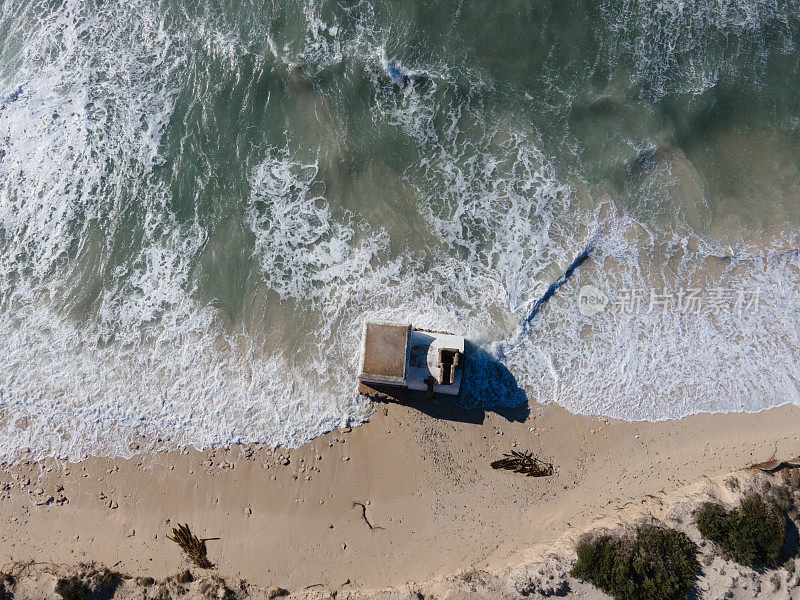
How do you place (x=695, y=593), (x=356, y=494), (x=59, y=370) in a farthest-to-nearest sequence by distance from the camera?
1. (x=59, y=370)
2. (x=356, y=494)
3. (x=695, y=593)

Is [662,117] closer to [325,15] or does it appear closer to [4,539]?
[325,15]

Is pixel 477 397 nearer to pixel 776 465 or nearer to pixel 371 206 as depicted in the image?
pixel 371 206

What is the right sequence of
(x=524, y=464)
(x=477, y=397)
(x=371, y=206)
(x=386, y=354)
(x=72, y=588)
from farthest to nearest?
(x=371, y=206)
(x=477, y=397)
(x=524, y=464)
(x=72, y=588)
(x=386, y=354)

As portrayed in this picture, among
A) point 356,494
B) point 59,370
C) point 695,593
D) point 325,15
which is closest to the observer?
point 695,593

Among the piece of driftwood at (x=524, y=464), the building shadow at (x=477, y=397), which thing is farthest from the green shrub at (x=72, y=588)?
the piece of driftwood at (x=524, y=464)

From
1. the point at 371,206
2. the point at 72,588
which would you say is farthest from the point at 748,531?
the point at 72,588

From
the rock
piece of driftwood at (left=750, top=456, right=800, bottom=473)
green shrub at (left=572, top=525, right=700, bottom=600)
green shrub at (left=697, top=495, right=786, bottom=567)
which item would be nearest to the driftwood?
the rock

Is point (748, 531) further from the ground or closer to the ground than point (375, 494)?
further from the ground

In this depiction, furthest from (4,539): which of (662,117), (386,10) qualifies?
(662,117)
